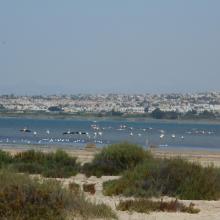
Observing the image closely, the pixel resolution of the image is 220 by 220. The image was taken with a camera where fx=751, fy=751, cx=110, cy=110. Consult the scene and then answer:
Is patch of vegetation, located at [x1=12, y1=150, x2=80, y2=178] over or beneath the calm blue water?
over

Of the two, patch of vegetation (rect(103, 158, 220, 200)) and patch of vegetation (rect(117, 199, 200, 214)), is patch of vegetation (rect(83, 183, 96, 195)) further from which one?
patch of vegetation (rect(117, 199, 200, 214))

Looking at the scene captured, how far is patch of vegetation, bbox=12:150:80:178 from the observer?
25.6 meters

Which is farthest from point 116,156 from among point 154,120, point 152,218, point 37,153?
point 154,120

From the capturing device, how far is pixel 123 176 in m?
21.1

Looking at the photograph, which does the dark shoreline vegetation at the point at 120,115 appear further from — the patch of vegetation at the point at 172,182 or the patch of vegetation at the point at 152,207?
the patch of vegetation at the point at 152,207

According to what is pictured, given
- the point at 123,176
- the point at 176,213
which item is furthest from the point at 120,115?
the point at 176,213

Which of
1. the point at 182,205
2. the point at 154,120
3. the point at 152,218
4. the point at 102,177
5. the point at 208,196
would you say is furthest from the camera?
the point at 154,120

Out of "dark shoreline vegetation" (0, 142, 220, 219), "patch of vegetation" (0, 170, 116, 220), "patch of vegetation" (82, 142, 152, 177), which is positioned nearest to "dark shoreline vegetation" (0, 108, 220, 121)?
"dark shoreline vegetation" (0, 142, 220, 219)

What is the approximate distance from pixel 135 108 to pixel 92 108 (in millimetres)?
13685

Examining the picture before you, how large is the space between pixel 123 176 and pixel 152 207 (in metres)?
4.45

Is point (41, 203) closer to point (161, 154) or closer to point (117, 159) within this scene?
Result: point (117, 159)

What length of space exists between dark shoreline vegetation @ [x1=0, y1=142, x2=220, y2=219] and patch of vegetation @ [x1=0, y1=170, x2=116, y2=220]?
16 millimetres

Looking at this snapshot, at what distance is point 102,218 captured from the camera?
1420 centimetres

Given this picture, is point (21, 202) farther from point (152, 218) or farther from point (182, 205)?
point (182, 205)
